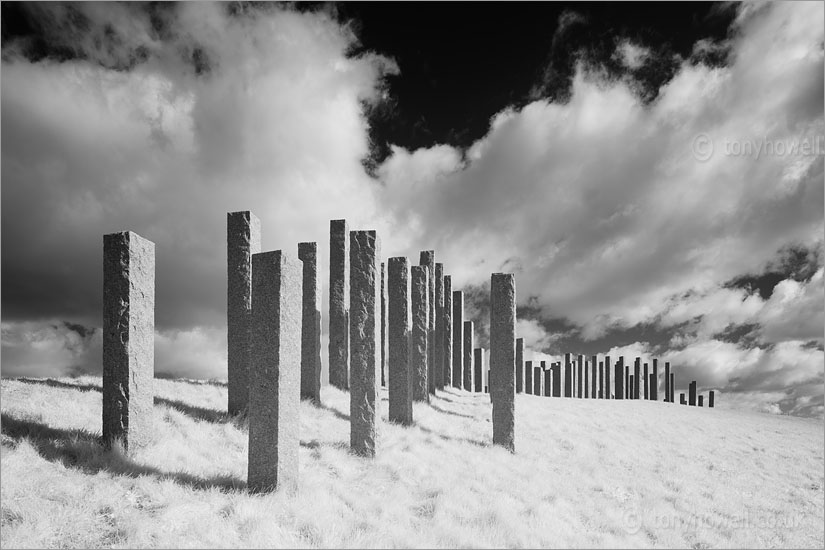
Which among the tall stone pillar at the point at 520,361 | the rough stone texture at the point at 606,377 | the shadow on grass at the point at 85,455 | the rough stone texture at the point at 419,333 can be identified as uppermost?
the rough stone texture at the point at 419,333

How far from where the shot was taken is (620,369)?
3456 cm

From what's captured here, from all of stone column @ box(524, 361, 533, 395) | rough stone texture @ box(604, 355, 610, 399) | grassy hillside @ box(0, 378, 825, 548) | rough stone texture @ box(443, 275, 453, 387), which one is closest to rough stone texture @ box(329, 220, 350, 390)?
grassy hillside @ box(0, 378, 825, 548)

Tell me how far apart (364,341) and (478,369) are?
1598 centimetres

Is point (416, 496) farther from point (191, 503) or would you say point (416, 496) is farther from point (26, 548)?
point (26, 548)

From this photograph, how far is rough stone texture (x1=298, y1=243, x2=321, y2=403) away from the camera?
39.5 feet

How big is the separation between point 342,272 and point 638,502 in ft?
26.4

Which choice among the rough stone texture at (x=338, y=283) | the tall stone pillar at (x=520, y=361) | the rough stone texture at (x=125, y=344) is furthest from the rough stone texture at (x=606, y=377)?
the rough stone texture at (x=125, y=344)

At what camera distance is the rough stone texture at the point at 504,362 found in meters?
11.3

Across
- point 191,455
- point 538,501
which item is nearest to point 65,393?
point 191,455

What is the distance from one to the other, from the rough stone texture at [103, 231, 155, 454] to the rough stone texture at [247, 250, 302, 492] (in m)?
2.08

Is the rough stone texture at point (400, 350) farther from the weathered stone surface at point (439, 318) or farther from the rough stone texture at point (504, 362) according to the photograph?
the weathered stone surface at point (439, 318)

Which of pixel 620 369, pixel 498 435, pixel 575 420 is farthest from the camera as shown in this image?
pixel 620 369

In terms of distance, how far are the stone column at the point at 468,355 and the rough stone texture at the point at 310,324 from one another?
1024cm

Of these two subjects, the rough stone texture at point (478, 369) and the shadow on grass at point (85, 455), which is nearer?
the shadow on grass at point (85, 455)
